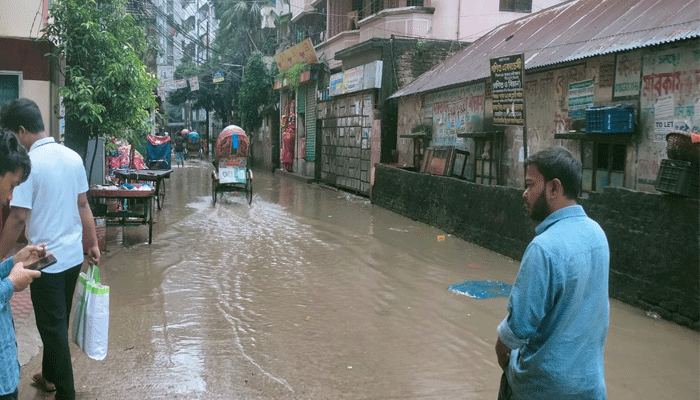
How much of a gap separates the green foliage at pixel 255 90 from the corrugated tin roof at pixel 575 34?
18.3 metres

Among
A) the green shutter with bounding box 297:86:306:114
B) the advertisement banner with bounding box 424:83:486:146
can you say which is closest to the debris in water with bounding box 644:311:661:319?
the advertisement banner with bounding box 424:83:486:146

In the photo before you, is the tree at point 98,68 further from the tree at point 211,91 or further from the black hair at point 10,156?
the tree at point 211,91

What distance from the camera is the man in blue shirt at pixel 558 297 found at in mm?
2371

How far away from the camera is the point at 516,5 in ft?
67.4

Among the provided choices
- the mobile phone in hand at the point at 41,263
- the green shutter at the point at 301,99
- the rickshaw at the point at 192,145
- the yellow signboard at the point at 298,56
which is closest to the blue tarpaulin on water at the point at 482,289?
the mobile phone in hand at the point at 41,263

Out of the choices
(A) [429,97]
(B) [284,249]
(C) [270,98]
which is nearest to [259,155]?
(C) [270,98]

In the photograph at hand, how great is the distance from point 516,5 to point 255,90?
60.2 ft

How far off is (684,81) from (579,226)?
687 centimetres

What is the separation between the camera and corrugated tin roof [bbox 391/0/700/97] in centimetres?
873

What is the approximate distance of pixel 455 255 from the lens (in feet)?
33.1

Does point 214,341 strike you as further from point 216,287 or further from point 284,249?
point 284,249

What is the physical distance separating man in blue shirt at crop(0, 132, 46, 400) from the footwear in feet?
6.33

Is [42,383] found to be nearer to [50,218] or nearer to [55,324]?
[55,324]

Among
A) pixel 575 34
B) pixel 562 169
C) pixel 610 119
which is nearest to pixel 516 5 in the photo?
pixel 575 34
